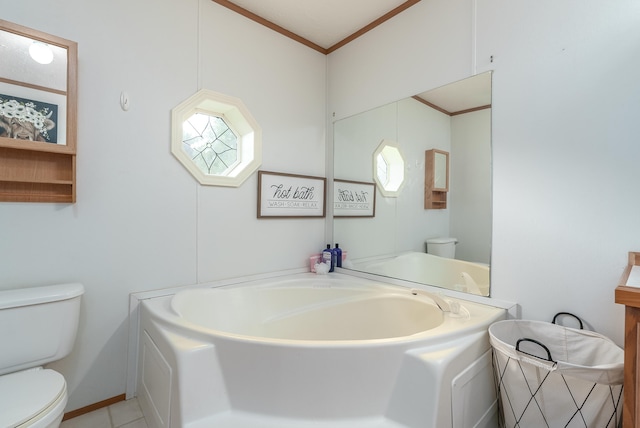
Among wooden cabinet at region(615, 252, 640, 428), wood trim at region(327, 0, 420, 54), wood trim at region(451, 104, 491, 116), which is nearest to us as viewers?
wooden cabinet at region(615, 252, 640, 428)

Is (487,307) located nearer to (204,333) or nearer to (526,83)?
(526,83)

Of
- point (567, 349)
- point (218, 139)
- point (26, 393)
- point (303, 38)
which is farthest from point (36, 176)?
point (567, 349)

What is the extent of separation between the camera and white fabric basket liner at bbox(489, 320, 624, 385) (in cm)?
104

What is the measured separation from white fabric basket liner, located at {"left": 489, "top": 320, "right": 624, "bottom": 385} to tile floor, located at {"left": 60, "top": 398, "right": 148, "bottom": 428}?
6.06 ft

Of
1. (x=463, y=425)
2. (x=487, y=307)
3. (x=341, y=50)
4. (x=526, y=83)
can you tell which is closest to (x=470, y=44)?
(x=526, y=83)

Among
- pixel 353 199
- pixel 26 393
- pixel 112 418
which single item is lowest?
pixel 112 418

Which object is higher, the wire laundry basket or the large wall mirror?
the large wall mirror

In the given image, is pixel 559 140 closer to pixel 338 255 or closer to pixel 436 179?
pixel 436 179

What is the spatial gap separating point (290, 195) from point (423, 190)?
106 cm

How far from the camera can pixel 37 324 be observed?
1.31 meters

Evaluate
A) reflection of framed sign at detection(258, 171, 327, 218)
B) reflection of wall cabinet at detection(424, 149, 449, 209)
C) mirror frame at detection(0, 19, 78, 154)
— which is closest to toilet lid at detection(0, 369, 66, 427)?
mirror frame at detection(0, 19, 78, 154)

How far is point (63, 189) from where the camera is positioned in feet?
4.94

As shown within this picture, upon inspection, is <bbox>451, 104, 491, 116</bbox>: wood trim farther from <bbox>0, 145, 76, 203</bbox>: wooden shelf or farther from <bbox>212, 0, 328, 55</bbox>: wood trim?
<bbox>0, 145, 76, 203</bbox>: wooden shelf

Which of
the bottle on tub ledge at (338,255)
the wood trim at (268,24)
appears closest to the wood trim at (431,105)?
the wood trim at (268,24)
